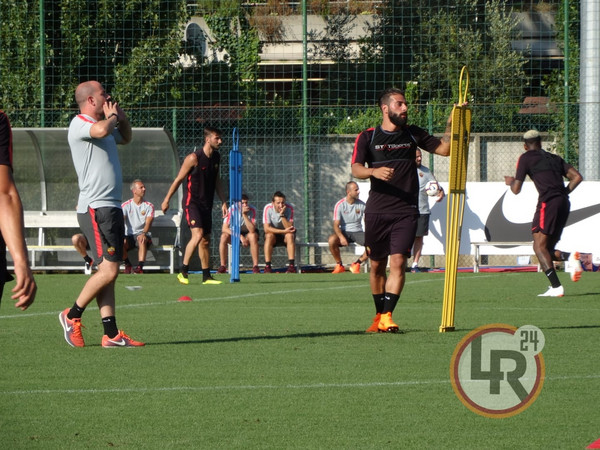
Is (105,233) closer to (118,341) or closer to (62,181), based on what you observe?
(118,341)

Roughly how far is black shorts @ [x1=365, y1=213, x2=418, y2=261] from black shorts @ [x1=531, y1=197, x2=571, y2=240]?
15.0ft

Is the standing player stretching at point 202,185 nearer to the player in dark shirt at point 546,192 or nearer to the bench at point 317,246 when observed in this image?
the player in dark shirt at point 546,192

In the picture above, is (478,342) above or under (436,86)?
under

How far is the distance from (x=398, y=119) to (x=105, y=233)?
8.64ft

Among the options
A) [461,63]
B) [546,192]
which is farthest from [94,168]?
[461,63]

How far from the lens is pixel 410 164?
979 cm

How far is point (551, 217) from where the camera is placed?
14.0 m

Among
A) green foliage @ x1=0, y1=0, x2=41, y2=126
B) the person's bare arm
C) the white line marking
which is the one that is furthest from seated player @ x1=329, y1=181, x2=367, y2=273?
the person's bare arm

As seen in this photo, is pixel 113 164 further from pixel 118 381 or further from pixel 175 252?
pixel 175 252

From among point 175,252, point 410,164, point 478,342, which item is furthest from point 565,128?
point 478,342

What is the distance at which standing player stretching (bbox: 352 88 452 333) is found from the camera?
9.66 m

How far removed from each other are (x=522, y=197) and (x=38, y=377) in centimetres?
1428

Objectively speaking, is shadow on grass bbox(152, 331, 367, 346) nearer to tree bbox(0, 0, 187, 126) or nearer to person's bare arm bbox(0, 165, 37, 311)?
person's bare arm bbox(0, 165, 37, 311)

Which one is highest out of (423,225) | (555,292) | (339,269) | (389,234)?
(389,234)
